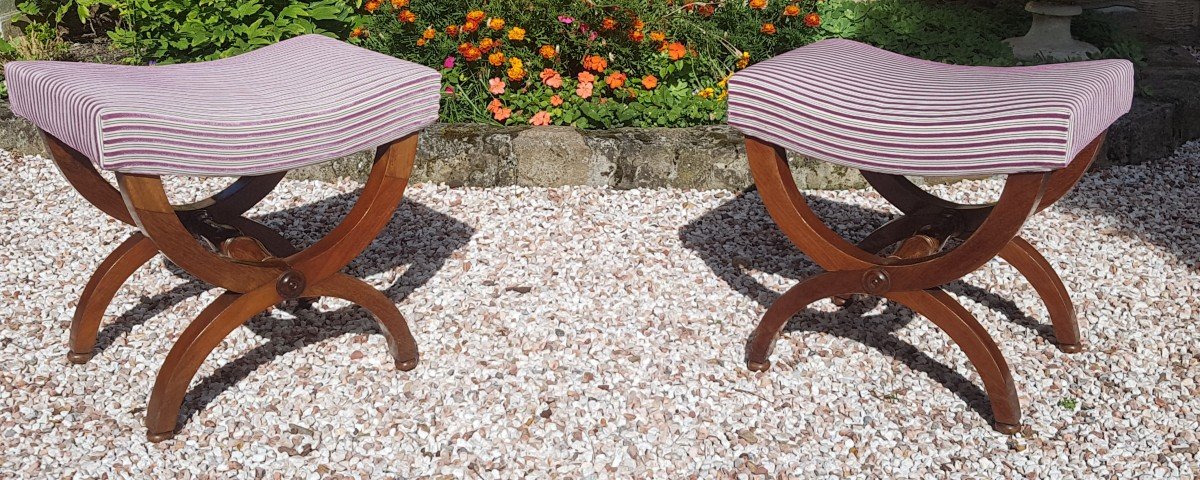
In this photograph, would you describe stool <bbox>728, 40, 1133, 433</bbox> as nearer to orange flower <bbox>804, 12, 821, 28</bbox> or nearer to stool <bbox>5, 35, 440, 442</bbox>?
stool <bbox>5, 35, 440, 442</bbox>

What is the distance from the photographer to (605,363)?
274 cm

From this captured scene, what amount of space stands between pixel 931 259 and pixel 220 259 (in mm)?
1568

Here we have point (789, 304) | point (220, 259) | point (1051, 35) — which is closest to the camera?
point (220, 259)

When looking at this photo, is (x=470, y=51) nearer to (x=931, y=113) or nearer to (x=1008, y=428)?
(x=931, y=113)

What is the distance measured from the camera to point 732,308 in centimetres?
304

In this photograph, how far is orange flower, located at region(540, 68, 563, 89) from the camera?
13.0 ft

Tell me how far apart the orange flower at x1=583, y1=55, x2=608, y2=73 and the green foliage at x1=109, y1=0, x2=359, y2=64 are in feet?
3.47

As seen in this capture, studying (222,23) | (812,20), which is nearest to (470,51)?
(222,23)

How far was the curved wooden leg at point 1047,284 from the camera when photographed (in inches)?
109

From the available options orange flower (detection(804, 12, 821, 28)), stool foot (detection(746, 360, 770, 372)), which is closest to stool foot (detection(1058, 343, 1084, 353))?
stool foot (detection(746, 360, 770, 372))

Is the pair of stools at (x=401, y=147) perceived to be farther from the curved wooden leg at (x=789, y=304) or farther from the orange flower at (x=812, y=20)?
the orange flower at (x=812, y=20)

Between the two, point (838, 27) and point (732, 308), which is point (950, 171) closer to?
point (732, 308)

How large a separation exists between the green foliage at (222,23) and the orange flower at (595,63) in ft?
3.47

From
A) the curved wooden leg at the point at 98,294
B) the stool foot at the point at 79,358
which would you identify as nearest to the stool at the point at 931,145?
the curved wooden leg at the point at 98,294
